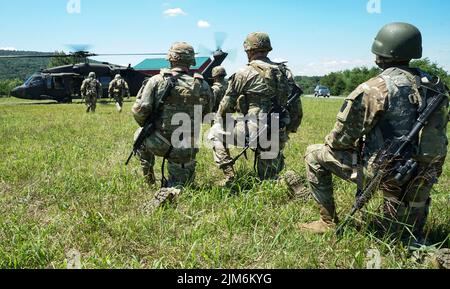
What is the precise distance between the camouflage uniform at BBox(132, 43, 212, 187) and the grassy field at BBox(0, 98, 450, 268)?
1.46ft

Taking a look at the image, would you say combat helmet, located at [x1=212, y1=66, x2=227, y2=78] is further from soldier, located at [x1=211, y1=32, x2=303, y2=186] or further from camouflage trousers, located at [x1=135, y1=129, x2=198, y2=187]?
camouflage trousers, located at [x1=135, y1=129, x2=198, y2=187]

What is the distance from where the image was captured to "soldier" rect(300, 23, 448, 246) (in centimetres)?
277

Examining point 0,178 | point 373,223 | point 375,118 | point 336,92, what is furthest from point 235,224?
point 336,92

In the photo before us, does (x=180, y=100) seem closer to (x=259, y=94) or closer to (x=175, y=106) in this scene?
(x=175, y=106)

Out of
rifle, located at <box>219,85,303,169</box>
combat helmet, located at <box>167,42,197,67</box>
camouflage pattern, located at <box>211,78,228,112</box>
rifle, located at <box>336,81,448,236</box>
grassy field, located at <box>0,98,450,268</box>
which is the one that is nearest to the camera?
rifle, located at <box>336,81,448,236</box>

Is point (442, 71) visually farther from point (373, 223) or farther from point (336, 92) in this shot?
point (373, 223)

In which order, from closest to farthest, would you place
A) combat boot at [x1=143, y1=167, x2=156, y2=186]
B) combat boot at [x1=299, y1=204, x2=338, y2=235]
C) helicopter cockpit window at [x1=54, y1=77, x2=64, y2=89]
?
combat boot at [x1=299, y1=204, x2=338, y2=235], combat boot at [x1=143, y1=167, x2=156, y2=186], helicopter cockpit window at [x1=54, y1=77, x2=64, y2=89]

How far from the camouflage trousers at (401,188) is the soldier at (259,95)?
58.4 inches

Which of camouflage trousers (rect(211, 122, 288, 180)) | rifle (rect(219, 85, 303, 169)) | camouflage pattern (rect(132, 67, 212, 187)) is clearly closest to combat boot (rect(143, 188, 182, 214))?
camouflage pattern (rect(132, 67, 212, 187))

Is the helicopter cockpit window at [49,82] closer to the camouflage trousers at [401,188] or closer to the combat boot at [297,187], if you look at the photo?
the combat boot at [297,187]

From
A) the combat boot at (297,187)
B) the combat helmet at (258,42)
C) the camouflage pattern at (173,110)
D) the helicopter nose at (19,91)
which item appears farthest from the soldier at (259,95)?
the helicopter nose at (19,91)

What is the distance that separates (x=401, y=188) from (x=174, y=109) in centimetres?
246

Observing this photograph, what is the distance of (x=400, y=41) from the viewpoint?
2.82 meters
